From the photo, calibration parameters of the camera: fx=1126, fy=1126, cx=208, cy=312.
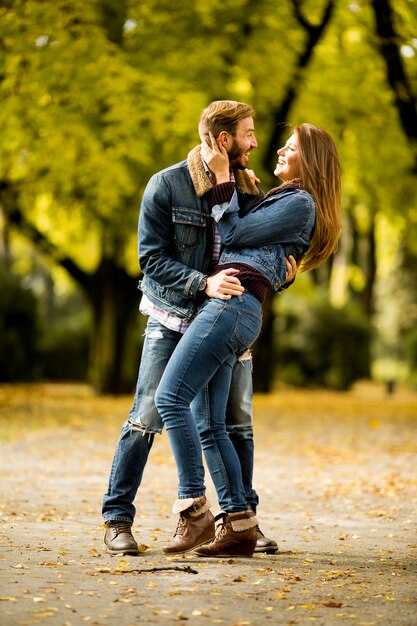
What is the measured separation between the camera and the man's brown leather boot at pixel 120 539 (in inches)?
215

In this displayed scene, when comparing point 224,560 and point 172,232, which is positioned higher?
point 172,232

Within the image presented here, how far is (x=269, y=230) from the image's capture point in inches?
212

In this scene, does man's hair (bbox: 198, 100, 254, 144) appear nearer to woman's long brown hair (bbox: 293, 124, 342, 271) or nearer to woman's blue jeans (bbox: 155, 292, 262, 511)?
woman's long brown hair (bbox: 293, 124, 342, 271)

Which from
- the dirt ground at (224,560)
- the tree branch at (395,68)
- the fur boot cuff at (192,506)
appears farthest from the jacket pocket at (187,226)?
the tree branch at (395,68)

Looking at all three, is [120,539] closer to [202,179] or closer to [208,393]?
[208,393]

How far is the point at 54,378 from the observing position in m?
29.3

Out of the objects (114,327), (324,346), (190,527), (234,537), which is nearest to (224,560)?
(234,537)

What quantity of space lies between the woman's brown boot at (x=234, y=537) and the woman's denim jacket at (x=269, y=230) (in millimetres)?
1144

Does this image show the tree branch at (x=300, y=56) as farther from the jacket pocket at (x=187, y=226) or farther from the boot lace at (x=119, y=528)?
the boot lace at (x=119, y=528)

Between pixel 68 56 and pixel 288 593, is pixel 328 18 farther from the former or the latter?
pixel 288 593

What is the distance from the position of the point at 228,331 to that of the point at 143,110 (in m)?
Answer: 11.0

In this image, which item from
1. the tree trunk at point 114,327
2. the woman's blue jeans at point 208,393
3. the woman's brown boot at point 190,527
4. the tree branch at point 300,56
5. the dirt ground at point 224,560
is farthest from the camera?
the tree trunk at point 114,327

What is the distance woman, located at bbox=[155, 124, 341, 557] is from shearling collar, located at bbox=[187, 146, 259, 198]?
0.27ft

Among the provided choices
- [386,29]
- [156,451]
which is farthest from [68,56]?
[156,451]
